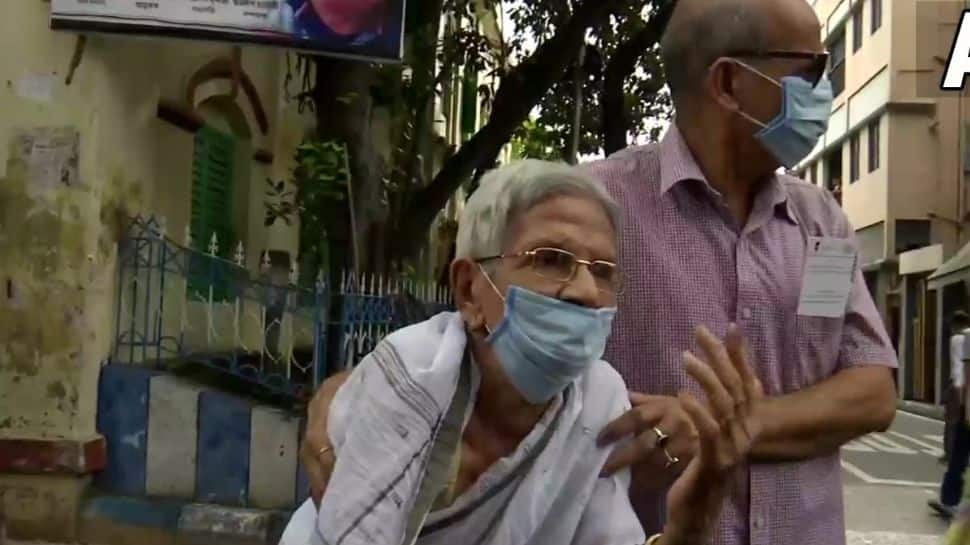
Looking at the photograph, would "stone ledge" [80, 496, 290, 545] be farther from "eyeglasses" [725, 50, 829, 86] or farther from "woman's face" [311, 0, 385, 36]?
"eyeglasses" [725, 50, 829, 86]

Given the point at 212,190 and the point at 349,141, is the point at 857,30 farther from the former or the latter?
the point at 212,190

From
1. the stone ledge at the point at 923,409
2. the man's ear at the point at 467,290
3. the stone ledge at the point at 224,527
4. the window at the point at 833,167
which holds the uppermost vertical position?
the window at the point at 833,167

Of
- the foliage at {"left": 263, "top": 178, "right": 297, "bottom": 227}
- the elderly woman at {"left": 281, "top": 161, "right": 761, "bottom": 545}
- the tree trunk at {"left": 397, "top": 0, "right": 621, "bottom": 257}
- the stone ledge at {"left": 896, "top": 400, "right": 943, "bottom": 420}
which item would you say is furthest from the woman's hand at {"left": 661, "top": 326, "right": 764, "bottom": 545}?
the stone ledge at {"left": 896, "top": 400, "right": 943, "bottom": 420}

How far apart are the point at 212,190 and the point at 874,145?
80.2 ft

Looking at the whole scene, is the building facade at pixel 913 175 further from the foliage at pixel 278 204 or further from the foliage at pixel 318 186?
the foliage at pixel 318 186

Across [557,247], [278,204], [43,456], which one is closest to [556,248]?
[557,247]

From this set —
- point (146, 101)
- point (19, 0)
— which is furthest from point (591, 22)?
point (19, 0)

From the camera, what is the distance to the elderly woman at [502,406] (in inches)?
75.5

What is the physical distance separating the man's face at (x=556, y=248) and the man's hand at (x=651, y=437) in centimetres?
19

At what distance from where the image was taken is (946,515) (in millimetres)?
9398

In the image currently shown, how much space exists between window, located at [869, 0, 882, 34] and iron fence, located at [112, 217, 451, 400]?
81.0 feet

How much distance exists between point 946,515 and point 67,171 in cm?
681

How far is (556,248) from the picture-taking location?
2016mm

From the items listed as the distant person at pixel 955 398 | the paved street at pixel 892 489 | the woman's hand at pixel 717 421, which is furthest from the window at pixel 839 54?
the woman's hand at pixel 717 421
